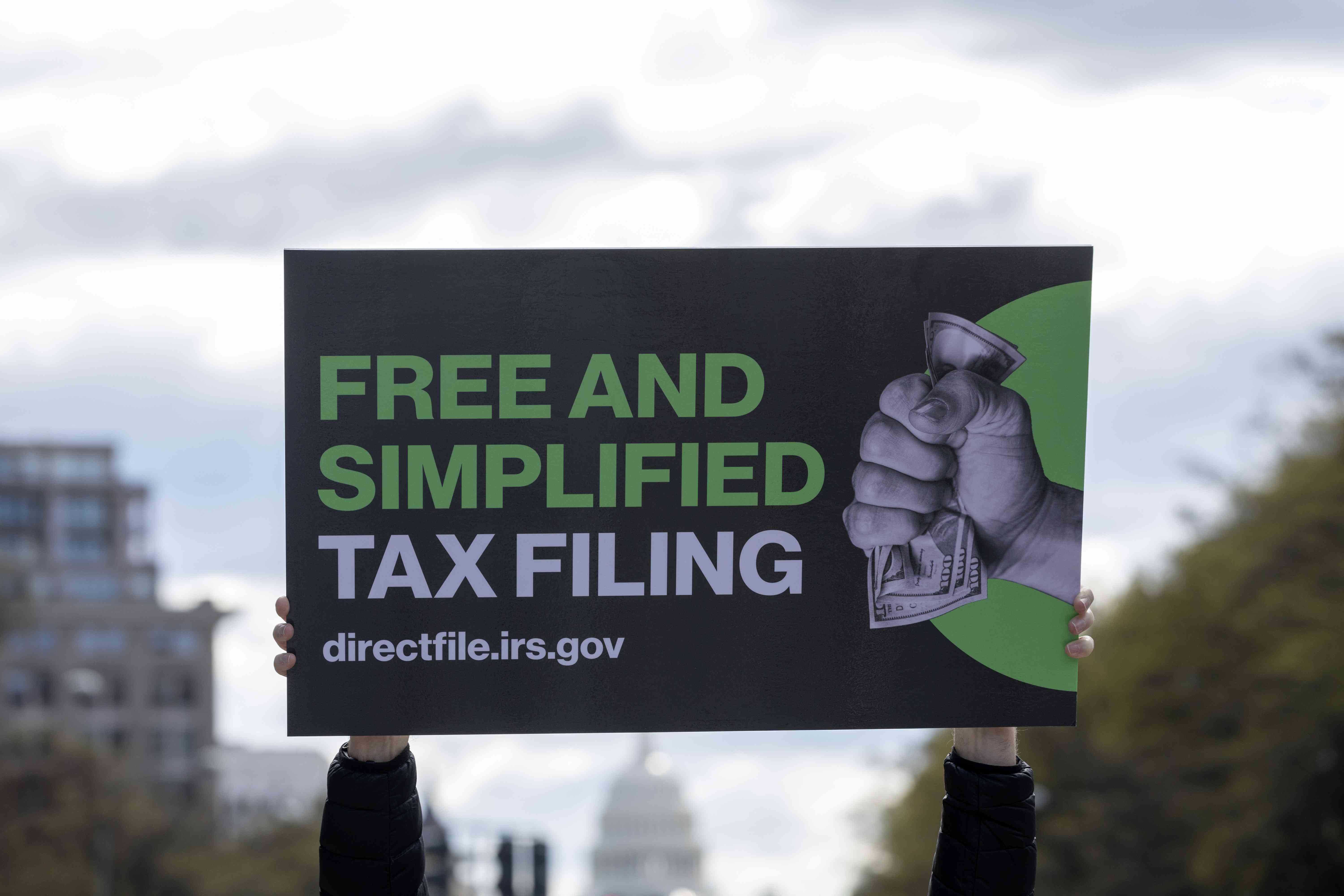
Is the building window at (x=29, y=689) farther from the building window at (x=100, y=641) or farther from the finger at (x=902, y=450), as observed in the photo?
the finger at (x=902, y=450)

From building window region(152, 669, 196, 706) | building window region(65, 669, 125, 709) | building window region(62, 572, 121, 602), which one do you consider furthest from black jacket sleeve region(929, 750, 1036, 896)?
building window region(62, 572, 121, 602)

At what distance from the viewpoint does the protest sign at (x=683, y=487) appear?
19.1 feet

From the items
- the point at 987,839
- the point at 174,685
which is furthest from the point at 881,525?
the point at 174,685

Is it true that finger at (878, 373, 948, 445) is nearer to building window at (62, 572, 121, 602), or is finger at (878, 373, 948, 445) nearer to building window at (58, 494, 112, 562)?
building window at (62, 572, 121, 602)

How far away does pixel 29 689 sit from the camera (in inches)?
4993

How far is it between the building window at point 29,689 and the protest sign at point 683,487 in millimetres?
129122

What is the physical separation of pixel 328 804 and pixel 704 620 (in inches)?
55.0

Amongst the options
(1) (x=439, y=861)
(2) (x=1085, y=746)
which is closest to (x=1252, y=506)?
(2) (x=1085, y=746)

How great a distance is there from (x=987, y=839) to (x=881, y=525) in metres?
1.12

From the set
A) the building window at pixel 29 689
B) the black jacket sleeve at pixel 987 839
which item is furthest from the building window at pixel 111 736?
the black jacket sleeve at pixel 987 839

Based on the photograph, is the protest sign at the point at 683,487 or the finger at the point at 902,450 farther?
the finger at the point at 902,450

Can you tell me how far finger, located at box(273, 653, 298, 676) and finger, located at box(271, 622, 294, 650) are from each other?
1.6 inches

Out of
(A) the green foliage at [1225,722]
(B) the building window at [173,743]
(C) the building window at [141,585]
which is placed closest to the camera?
(A) the green foliage at [1225,722]

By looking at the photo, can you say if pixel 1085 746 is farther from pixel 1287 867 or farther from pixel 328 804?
pixel 328 804
